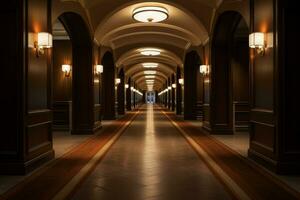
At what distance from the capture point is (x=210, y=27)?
1275 centimetres

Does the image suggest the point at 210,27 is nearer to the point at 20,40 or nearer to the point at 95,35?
the point at 95,35

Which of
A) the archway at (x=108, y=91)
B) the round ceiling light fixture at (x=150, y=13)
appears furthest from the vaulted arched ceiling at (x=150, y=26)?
the archway at (x=108, y=91)

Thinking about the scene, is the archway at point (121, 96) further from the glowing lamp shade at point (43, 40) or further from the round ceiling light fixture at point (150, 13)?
the glowing lamp shade at point (43, 40)

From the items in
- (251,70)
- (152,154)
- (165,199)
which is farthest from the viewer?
(152,154)

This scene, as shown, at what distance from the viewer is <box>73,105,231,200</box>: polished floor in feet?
16.2

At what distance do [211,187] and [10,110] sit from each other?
10.9 ft

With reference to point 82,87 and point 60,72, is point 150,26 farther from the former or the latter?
point 82,87

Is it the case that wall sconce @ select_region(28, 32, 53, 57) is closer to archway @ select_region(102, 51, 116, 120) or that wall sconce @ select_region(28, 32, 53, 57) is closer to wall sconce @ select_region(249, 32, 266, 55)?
wall sconce @ select_region(249, 32, 266, 55)

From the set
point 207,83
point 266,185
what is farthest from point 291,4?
point 207,83

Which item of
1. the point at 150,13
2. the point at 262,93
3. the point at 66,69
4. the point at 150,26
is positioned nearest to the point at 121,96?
the point at 150,26

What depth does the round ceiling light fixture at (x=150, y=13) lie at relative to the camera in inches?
494

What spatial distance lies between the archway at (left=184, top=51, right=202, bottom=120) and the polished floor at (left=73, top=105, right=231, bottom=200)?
11.4 m

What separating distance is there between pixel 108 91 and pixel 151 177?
1490 centimetres

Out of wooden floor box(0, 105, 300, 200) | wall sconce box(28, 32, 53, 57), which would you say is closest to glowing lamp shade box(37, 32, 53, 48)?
wall sconce box(28, 32, 53, 57)
